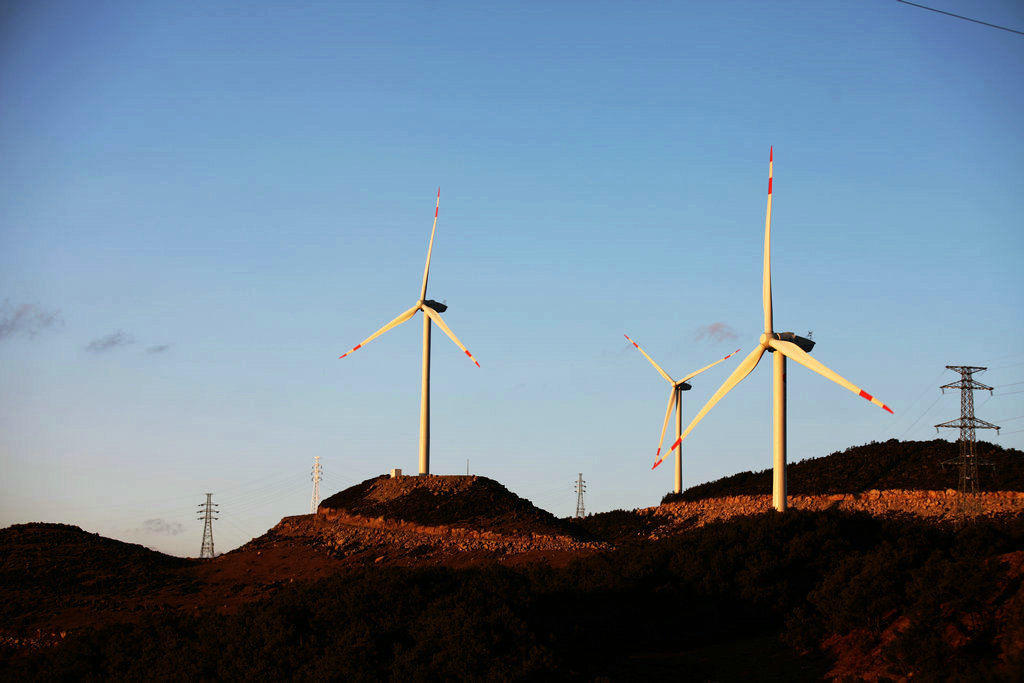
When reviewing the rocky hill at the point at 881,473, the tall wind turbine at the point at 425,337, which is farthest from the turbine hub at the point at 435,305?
the rocky hill at the point at 881,473

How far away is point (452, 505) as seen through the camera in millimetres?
78062

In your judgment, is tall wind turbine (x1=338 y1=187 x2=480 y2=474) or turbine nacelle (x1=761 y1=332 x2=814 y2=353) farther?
tall wind turbine (x1=338 y1=187 x2=480 y2=474)

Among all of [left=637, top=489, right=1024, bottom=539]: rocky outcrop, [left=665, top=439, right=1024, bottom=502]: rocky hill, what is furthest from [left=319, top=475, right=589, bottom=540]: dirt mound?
[left=665, top=439, right=1024, bottom=502]: rocky hill

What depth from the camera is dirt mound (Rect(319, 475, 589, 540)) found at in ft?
241

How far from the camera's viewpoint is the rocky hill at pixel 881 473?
242 ft

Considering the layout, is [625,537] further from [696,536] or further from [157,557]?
[157,557]

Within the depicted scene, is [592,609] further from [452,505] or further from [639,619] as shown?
[452,505]

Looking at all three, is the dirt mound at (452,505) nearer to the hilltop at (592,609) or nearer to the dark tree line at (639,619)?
the hilltop at (592,609)

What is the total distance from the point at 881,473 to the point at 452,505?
33.4m

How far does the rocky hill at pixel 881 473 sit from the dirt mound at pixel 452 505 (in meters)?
17.2

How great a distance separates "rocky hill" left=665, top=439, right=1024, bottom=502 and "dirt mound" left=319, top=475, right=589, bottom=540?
17.2 m

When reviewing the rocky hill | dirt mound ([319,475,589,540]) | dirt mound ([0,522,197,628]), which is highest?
the rocky hill

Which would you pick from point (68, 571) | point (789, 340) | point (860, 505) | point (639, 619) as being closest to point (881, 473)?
point (860, 505)

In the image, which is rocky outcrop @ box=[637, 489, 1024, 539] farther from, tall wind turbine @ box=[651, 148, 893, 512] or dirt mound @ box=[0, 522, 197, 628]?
dirt mound @ box=[0, 522, 197, 628]
